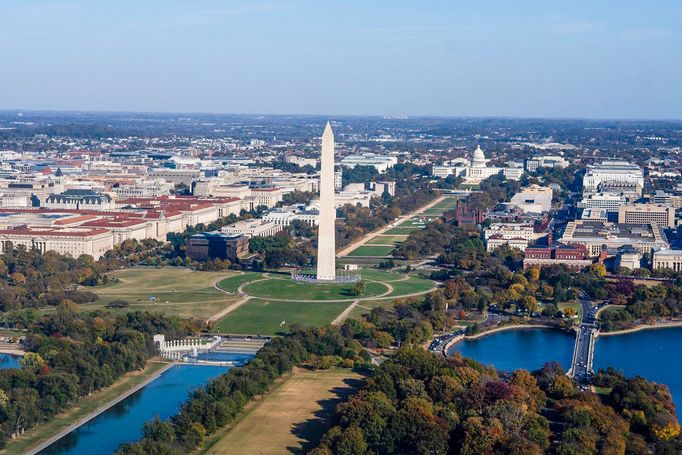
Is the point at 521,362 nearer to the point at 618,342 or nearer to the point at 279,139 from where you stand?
the point at 618,342

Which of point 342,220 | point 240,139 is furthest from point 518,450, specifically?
point 240,139

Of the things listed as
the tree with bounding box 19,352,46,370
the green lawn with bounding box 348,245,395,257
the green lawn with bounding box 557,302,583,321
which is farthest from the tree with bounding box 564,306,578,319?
the tree with bounding box 19,352,46,370

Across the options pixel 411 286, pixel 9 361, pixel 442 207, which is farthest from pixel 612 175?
pixel 9 361

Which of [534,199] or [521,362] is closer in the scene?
[521,362]

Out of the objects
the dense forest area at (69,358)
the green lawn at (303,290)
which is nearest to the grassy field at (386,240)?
the green lawn at (303,290)

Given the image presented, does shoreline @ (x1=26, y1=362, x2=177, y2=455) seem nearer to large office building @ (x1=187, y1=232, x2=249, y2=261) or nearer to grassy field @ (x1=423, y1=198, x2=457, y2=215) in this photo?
large office building @ (x1=187, y1=232, x2=249, y2=261)

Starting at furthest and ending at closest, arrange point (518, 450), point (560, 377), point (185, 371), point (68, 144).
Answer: point (68, 144) < point (185, 371) < point (560, 377) < point (518, 450)
